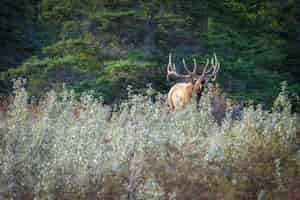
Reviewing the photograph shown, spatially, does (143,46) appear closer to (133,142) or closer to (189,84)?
(189,84)

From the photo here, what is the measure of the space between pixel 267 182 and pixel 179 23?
8.61 metres

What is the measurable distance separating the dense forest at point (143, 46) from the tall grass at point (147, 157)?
6120mm

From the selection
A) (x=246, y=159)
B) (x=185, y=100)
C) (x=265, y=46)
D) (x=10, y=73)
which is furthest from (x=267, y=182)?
(x=265, y=46)

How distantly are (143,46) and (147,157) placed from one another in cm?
886

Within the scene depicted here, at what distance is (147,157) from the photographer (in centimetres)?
484

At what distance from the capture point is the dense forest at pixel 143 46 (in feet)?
41.0

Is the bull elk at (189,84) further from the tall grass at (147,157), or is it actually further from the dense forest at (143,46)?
the tall grass at (147,157)

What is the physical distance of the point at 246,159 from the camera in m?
5.23

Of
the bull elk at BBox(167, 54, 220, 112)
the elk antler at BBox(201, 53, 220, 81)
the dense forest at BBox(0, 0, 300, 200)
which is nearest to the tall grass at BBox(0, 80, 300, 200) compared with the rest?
the dense forest at BBox(0, 0, 300, 200)

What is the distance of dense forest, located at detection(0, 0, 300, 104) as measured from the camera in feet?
41.0

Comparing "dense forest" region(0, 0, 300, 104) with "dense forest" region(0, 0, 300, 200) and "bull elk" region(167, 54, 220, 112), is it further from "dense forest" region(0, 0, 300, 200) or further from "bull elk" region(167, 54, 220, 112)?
"bull elk" region(167, 54, 220, 112)

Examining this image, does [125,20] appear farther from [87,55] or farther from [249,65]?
[249,65]

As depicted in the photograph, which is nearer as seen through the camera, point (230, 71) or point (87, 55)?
point (87, 55)

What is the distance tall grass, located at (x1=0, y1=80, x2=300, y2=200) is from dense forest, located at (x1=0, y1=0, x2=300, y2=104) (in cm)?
612
